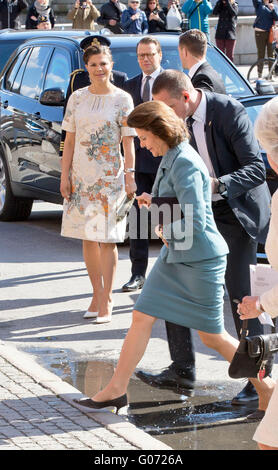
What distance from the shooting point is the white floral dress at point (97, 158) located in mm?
7668

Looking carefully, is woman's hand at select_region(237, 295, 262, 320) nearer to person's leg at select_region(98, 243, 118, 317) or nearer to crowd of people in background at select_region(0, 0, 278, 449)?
crowd of people in background at select_region(0, 0, 278, 449)

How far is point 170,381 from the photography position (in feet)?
20.8

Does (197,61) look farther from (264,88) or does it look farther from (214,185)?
(264,88)

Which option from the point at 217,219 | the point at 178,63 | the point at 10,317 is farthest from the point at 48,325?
the point at 178,63

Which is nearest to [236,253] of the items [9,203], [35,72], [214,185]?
[214,185]

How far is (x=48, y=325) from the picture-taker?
783 centimetres

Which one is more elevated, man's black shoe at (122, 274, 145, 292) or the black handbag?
the black handbag

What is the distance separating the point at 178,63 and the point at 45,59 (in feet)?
4.92

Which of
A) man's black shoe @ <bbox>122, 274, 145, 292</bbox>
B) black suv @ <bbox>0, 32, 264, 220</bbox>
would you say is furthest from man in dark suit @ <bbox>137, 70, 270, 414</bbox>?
black suv @ <bbox>0, 32, 264, 220</bbox>

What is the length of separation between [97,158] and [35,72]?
13.5 feet

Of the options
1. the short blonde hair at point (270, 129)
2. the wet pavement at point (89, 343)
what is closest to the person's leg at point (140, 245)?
the wet pavement at point (89, 343)

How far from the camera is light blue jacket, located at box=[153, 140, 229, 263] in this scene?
5.44 metres

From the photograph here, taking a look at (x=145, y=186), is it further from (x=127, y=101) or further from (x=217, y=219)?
(x=217, y=219)

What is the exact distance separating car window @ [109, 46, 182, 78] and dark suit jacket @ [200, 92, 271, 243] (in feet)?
15.4
